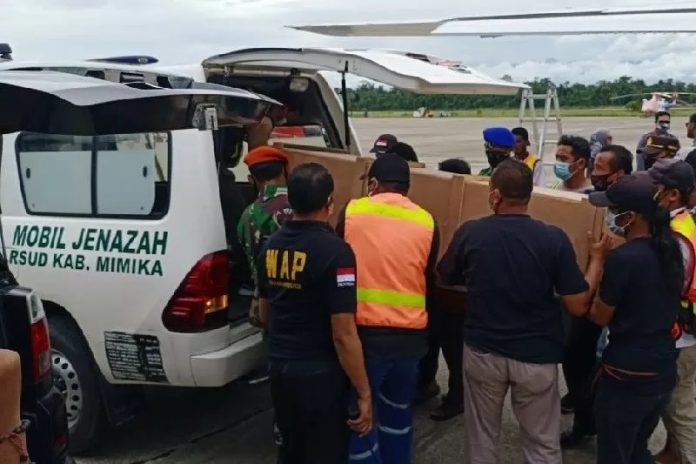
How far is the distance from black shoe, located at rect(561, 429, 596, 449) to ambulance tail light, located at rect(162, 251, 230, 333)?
2.12 m

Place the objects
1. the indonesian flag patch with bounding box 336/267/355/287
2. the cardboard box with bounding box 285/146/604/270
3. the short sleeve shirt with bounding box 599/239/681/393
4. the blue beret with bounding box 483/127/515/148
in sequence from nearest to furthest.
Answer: the indonesian flag patch with bounding box 336/267/355/287, the short sleeve shirt with bounding box 599/239/681/393, the cardboard box with bounding box 285/146/604/270, the blue beret with bounding box 483/127/515/148

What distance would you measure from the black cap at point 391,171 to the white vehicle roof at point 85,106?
1095 mm

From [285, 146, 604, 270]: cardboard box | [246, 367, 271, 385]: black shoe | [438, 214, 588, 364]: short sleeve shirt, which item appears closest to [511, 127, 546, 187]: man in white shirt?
[285, 146, 604, 270]: cardboard box

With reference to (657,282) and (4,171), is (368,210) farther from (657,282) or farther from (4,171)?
(4,171)

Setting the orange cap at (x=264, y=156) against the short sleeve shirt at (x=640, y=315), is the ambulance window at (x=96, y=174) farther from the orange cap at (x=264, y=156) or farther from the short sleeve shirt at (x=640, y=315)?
the short sleeve shirt at (x=640, y=315)

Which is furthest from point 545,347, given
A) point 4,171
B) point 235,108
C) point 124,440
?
point 4,171

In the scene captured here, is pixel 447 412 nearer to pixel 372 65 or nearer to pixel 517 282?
pixel 517 282

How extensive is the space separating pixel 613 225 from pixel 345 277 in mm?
1328

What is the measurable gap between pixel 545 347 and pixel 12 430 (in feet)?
7.22

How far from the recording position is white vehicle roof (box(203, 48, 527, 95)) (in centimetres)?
432

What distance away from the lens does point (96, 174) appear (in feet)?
14.8

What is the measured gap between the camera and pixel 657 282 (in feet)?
11.5

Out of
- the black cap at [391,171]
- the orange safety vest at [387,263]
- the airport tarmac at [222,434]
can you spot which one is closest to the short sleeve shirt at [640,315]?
the orange safety vest at [387,263]

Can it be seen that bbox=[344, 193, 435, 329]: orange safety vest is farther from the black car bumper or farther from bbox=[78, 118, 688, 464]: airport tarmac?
the black car bumper
